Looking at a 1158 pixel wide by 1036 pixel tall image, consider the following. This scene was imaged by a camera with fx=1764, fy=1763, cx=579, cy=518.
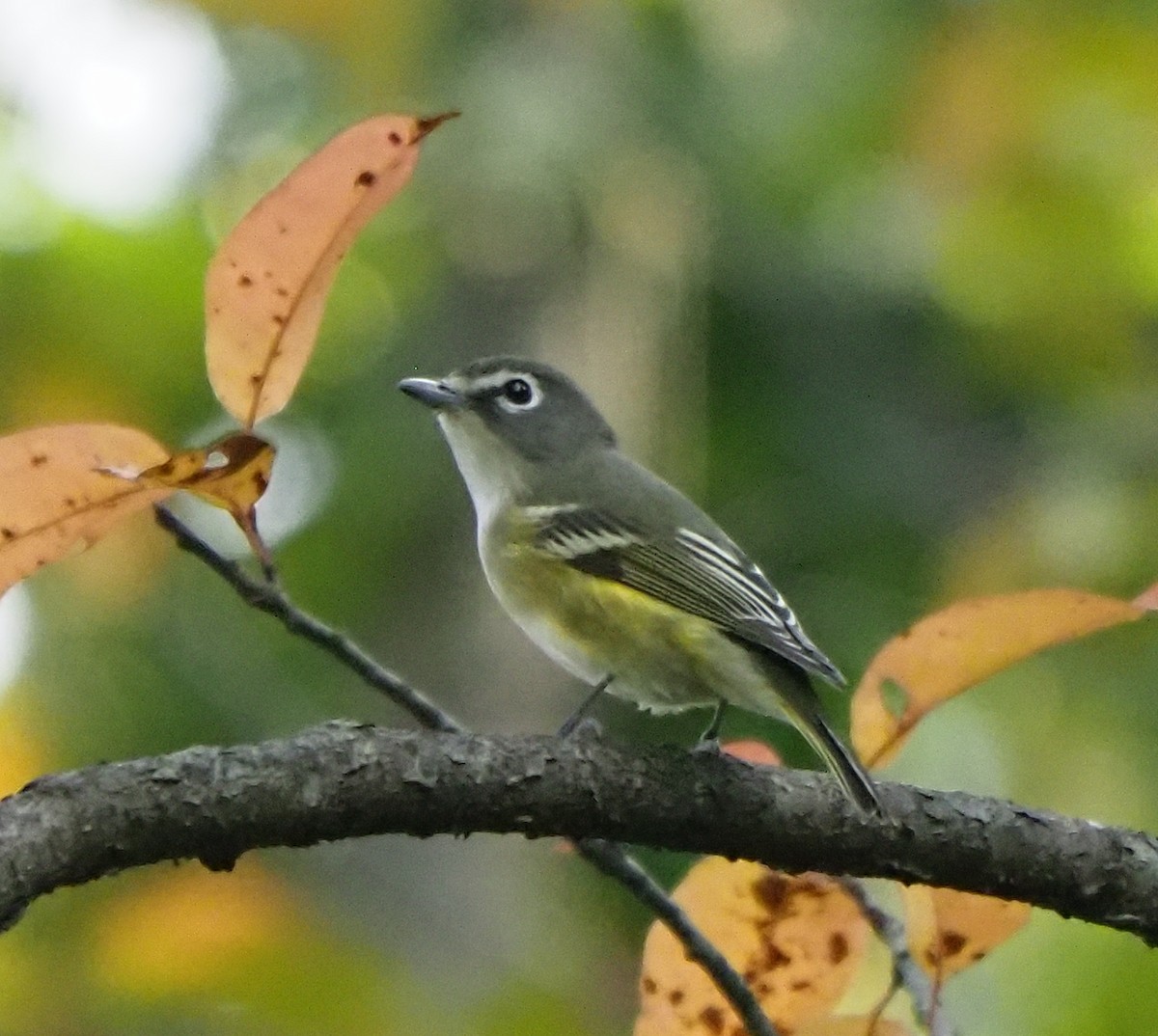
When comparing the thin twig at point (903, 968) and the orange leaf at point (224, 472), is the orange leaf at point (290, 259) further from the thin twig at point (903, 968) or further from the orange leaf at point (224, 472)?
the thin twig at point (903, 968)

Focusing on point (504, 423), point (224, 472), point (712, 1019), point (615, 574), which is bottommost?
point (712, 1019)

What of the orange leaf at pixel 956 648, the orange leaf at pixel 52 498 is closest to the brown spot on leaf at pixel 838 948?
the orange leaf at pixel 956 648

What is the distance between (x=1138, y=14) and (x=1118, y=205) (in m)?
0.54

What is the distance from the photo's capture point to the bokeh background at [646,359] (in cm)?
493

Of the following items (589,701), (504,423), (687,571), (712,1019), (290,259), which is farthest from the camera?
(504,423)

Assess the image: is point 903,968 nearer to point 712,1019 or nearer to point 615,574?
point 712,1019

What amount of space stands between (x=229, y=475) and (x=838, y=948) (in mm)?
977

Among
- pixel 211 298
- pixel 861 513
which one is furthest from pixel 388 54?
pixel 211 298

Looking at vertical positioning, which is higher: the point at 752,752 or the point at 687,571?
the point at 687,571

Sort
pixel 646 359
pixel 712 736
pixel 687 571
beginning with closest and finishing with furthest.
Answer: pixel 712 736 < pixel 687 571 < pixel 646 359

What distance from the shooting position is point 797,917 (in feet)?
7.28

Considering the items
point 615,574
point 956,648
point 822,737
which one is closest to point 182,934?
point 615,574

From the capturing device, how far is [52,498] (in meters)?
1.70

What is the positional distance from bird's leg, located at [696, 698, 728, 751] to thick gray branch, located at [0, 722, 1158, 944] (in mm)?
35
